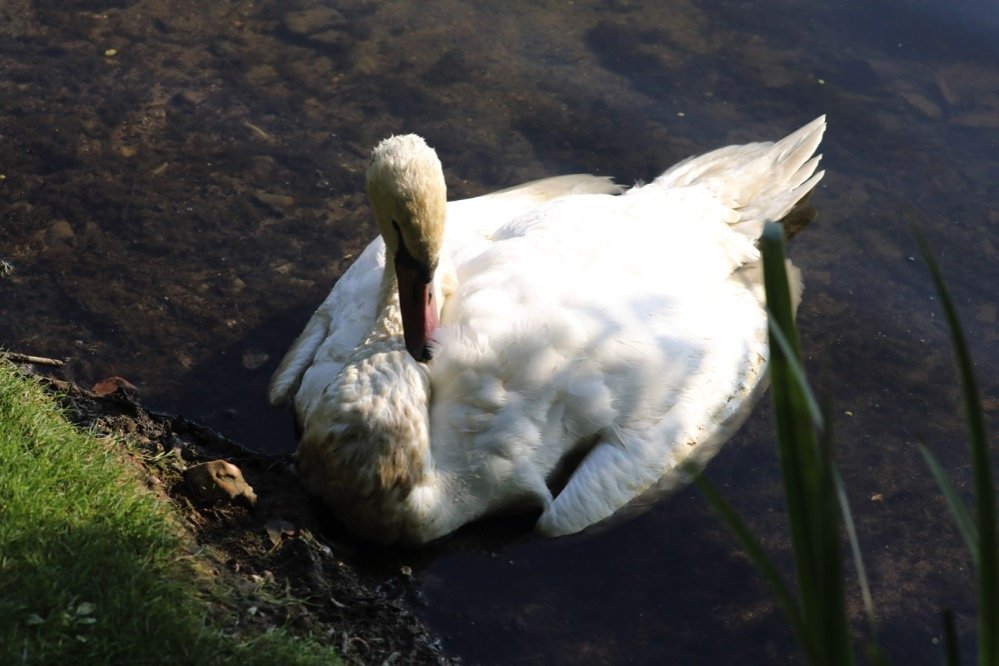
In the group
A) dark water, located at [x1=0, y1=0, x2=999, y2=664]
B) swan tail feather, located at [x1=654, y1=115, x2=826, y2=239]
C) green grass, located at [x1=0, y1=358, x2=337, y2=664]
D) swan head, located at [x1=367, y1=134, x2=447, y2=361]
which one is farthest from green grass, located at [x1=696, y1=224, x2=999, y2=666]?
swan tail feather, located at [x1=654, y1=115, x2=826, y2=239]

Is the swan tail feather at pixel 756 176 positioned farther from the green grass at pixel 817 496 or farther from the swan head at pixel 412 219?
the green grass at pixel 817 496

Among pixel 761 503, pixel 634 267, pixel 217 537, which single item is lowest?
pixel 761 503

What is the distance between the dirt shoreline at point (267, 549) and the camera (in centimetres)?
401

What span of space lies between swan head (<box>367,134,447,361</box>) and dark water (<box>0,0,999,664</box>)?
3.09ft

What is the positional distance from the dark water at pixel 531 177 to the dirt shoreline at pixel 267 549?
0.26 meters

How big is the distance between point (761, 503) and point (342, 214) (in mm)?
2869

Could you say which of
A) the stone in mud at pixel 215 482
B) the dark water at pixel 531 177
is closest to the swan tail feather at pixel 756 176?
the dark water at pixel 531 177

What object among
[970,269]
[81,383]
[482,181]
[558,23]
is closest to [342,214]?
[482,181]

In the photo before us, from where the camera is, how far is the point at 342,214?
6.64 meters

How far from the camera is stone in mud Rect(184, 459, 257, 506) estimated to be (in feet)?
14.7

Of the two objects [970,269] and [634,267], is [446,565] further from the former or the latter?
[970,269]

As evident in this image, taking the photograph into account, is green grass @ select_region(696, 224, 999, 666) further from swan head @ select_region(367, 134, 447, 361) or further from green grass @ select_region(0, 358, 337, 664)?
swan head @ select_region(367, 134, 447, 361)

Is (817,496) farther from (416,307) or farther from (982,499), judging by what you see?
(416,307)

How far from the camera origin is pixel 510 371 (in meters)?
4.66
